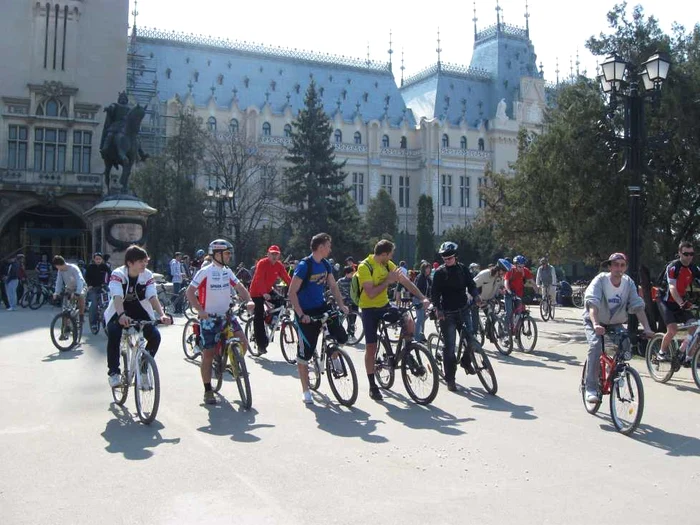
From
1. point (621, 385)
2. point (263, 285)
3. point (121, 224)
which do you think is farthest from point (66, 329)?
point (121, 224)

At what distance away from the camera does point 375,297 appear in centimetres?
944

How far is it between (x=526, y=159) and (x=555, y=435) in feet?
45.9

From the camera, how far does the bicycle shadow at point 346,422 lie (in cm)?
747

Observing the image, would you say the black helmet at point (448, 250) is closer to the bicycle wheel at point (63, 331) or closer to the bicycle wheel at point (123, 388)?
the bicycle wheel at point (123, 388)

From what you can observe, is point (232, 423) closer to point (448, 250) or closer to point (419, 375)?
point (419, 375)

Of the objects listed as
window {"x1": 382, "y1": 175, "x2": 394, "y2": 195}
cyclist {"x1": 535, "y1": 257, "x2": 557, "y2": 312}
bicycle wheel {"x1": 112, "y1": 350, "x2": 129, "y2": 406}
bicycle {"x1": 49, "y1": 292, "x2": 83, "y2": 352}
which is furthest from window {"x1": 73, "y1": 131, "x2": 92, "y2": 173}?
window {"x1": 382, "y1": 175, "x2": 394, "y2": 195}

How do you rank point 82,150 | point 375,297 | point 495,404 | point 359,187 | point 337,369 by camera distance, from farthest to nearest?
1. point 359,187
2. point 82,150
3. point 375,297
4. point 495,404
5. point 337,369

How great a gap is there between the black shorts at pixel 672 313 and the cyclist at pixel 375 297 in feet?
13.4

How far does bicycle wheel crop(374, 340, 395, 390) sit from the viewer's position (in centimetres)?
962

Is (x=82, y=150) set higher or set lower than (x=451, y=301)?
higher

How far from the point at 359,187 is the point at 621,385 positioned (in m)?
74.2

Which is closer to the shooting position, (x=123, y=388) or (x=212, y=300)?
(x=123, y=388)

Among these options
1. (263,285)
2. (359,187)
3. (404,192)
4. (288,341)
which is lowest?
(288,341)

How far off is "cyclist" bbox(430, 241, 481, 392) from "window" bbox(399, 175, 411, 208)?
242ft
